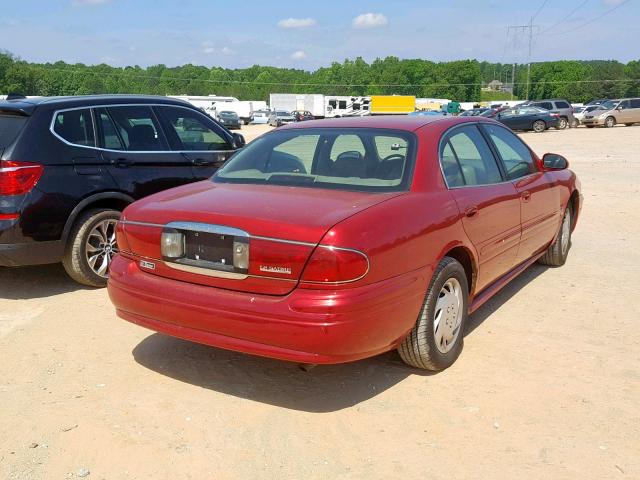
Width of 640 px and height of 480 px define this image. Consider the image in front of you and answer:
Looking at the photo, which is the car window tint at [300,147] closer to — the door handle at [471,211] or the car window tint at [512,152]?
the door handle at [471,211]

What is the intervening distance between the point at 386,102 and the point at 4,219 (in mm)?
65368

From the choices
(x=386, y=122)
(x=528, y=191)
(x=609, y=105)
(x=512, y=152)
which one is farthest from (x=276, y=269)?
(x=609, y=105)

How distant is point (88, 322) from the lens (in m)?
5.16

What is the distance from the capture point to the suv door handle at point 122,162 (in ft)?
20.2

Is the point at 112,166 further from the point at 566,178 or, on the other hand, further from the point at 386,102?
the point at 386,102

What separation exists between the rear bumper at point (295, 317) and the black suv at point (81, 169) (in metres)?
2.17

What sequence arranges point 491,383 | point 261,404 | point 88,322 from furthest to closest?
point 88,322 < point 491,383 < point 261,404

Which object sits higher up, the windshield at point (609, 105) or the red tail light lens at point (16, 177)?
the red tail light lens at point (16, 177)

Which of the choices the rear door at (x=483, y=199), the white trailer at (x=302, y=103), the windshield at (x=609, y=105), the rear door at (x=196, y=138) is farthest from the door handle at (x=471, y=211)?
the white trailer at (x=302, y=103)

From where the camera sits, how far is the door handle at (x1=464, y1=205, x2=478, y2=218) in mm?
4312

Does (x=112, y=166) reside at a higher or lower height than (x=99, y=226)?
higher

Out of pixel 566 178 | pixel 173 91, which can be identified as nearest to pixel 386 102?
pixel 566 178

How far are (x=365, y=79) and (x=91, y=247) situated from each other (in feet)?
548

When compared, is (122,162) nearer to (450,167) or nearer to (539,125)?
(450,167)
